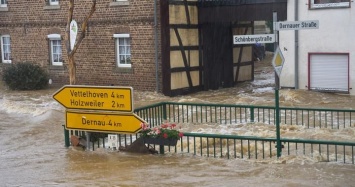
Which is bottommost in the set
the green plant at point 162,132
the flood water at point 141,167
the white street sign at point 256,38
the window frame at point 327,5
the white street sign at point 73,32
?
the flood water at point 141,167

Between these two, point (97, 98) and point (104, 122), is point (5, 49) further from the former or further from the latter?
point (104, 122)

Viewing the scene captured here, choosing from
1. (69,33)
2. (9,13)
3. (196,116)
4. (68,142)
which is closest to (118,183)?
(68,142)

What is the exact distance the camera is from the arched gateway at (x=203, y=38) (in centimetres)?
2155

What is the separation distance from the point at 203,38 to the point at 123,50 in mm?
3242

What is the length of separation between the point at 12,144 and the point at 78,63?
1119cm

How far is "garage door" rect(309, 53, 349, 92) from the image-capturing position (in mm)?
20391

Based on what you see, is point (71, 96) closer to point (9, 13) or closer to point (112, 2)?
point (112, 2)

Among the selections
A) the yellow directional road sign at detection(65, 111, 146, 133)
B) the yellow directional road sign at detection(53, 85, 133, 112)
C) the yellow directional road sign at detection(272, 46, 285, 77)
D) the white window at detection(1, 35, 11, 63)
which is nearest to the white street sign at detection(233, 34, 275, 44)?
the yellow directional road sign at detection(272, 46, 285, 77)

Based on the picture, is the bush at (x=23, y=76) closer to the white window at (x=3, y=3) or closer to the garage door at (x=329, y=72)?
the white window at (x=3, y=3)

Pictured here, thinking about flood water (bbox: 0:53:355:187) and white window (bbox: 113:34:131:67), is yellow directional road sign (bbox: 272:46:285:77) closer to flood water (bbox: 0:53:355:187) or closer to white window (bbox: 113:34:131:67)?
flood water (bbox: 0:53:355:187)

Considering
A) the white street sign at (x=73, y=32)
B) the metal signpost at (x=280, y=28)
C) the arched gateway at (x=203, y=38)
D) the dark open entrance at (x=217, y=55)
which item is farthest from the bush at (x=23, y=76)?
the metal signpost at (x=280, y=28)

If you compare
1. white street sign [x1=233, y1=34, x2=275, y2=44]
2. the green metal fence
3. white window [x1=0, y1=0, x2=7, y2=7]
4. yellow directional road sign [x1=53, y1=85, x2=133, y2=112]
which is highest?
white window [x1=0, y1=0, x2=7, y2=7]

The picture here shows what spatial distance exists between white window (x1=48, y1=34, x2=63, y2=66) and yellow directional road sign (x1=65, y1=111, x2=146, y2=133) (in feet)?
46.1

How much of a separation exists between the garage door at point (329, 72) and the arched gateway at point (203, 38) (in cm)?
206
